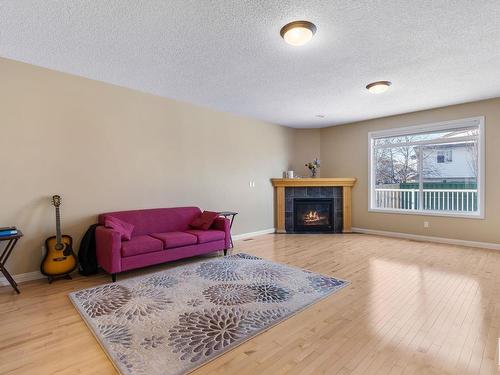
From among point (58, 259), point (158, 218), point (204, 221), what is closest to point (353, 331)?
point (204, 221)

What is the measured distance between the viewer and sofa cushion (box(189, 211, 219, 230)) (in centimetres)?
434

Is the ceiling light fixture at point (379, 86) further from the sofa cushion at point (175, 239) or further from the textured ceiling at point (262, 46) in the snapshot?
the sofa cushion at point (175, 239)

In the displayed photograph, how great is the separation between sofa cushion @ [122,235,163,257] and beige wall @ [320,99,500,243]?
4678mm

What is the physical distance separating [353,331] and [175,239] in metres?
2.47

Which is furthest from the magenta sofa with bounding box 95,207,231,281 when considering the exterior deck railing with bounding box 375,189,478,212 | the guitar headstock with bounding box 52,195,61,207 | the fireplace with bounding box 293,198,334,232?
the exterior deck railing with bounding box 375,189,478,212

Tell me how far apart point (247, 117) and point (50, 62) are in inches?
136

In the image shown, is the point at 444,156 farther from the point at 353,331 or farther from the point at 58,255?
the point at 58,255

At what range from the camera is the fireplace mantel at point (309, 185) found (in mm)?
6211

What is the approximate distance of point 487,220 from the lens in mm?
4609

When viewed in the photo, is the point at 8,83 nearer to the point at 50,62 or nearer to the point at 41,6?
the point at 50,62

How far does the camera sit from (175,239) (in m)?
3.70

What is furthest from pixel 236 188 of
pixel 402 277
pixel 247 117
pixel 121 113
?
pixel 402 277

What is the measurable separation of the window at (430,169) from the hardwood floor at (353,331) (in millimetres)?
1812

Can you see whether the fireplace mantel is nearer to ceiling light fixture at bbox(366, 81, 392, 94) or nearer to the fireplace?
the fireplace
